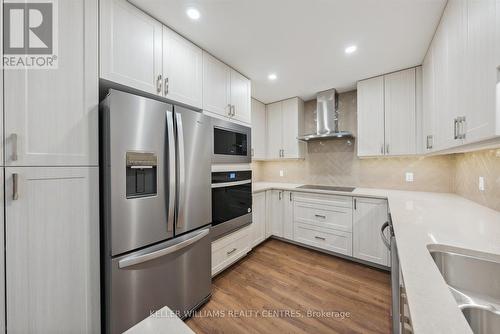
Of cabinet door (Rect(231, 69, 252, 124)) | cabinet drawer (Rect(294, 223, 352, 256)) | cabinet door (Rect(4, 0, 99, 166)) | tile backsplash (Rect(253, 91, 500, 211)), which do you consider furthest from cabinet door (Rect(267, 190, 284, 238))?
cabinet door (Rect(4, 0, 99, 166))

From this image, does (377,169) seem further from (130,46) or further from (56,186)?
(56,186)

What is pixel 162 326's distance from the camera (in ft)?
1.59

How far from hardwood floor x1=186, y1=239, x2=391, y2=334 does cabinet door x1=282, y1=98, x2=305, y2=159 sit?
1.64m

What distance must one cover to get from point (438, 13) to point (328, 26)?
78 cm

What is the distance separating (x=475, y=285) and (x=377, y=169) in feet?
7.17

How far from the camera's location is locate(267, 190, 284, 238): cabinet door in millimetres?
2982

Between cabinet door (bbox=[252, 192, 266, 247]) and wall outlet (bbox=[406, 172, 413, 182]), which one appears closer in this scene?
wall outlet (bbox=[406, 172, 413, 182])

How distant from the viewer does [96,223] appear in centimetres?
113

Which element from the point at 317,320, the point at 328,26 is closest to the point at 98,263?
the point at 317,320

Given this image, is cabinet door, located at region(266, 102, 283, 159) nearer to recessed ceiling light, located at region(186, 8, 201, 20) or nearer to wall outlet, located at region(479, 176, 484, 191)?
recessed ceiling light, located at region(186, 8, 201, 20)

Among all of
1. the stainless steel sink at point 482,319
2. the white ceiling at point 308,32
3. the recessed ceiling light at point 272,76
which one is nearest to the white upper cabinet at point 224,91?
the white ceiling at point 308,32

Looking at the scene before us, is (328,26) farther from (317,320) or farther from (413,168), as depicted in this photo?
(317,320)

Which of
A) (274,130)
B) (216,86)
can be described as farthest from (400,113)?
(216,86)

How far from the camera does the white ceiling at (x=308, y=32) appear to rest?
4.50 ft
